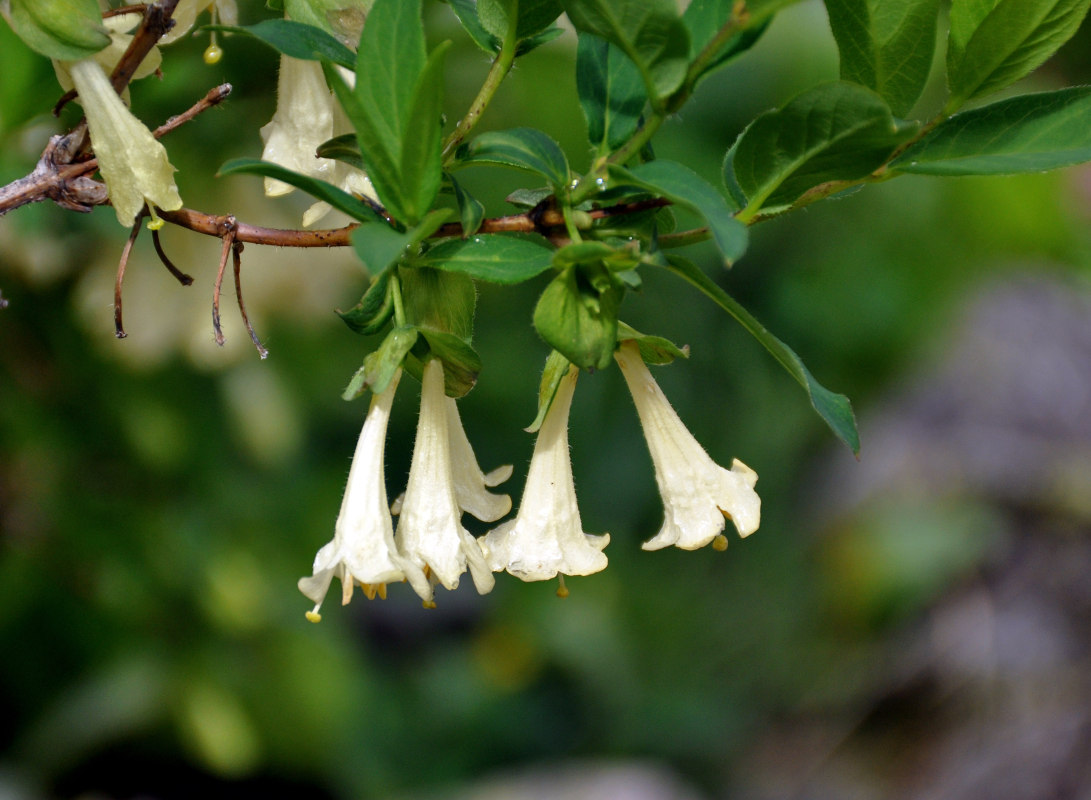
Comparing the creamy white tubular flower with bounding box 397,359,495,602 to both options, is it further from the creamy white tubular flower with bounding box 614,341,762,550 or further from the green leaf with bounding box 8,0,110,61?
the green leaf with bounding box 8,0,110,61

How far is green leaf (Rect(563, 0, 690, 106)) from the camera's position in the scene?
1.12 feet

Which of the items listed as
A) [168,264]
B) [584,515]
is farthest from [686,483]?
[584,515]

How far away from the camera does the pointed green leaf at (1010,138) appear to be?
41cm

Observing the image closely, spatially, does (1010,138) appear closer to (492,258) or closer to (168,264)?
(492,258)

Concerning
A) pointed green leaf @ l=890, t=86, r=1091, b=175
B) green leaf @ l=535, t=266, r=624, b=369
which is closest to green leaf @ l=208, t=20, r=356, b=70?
green leaf @ l=535, t=266, r=624, b=369

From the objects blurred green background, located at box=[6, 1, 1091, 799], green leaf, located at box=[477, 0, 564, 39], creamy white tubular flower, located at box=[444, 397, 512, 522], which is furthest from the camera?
blurred green background, located at box=[6, 1, 1091, 799]

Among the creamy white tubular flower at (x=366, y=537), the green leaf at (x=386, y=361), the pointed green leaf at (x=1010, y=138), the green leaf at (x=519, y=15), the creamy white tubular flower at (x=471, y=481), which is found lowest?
the creamy white tubular flower at (x=366, y=537)

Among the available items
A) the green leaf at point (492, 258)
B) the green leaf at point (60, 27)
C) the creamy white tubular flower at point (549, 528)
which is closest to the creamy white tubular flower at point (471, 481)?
the creamy white tubular flower at point (549, 528)

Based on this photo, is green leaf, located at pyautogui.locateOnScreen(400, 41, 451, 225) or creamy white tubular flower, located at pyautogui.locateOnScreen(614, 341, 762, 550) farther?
creamy white tubular flower, located at pyautogui.locateOnScreen(614, 341, 762, 550)

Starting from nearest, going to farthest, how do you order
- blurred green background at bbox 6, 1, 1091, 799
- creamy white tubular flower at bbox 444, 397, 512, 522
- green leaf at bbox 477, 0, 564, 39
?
1. green leaf at bbox 477, 0, 564, 39
2. creamy white tubular flower at bbox 444, 397, 512, 522
3. blurred green background at bbox 6, 1, 1091, 799

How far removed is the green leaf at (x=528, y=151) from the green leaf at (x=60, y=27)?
0.53 feet

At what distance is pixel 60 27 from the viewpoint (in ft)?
1.27

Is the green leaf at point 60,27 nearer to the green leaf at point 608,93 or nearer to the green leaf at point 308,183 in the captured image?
the green leaf at point 308,183

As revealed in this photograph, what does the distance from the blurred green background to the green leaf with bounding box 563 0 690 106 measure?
455 mm
